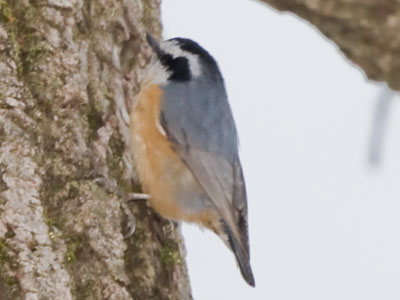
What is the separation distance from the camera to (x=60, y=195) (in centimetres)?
249

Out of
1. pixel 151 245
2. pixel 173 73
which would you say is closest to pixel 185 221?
pixel 151 245

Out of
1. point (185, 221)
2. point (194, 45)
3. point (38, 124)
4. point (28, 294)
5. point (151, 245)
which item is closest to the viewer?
point (28, 294)

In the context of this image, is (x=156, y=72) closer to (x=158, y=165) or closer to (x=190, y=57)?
(x=190, y=57)

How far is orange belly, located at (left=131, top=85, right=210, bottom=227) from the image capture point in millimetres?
3008

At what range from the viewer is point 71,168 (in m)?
2.57

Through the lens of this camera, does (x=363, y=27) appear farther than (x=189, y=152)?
No

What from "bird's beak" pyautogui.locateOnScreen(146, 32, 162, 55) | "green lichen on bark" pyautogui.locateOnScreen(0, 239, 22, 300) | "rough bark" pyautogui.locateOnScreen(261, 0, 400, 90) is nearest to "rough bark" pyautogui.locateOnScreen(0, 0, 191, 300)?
"green lichen on bark" pyautogui.locateOnScreen(0, 239, 22, 300)

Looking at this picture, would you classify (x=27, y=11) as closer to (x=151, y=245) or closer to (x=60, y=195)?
(x=60, y=195)

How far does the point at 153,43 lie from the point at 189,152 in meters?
0.42

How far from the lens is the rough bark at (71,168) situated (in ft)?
7.63

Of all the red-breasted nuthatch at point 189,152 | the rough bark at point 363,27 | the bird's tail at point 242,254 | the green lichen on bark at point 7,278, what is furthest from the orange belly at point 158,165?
the green lichen on bark at point 7,278

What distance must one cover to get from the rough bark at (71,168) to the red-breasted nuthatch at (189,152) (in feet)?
0.24

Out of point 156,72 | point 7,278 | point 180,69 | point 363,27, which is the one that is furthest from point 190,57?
point 7,278

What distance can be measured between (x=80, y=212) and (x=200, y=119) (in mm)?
820
